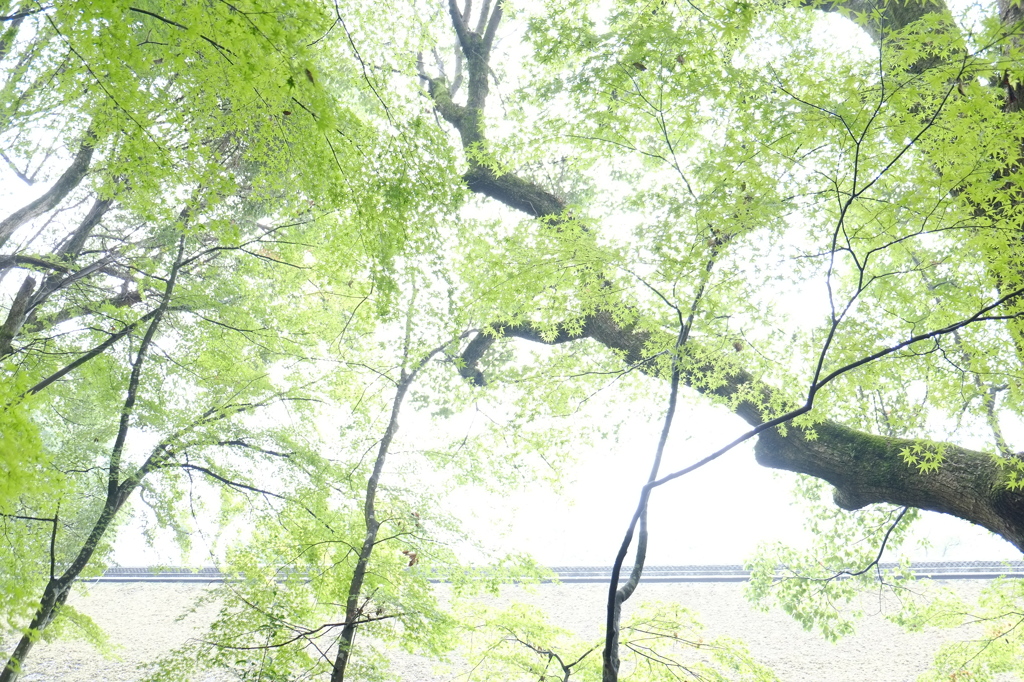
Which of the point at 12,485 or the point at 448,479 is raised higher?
the point at 448,479

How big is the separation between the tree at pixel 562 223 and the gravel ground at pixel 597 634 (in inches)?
170

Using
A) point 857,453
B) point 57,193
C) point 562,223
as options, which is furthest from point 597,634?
point 57,193

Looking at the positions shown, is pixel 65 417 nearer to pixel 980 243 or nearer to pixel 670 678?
→ pixel 670 678

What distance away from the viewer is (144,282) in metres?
6.23

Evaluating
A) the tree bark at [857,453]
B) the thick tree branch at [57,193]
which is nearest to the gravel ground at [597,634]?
the tree bark at [857,453]

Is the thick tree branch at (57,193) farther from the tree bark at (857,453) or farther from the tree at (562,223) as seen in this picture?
the tree bark at (857,453)

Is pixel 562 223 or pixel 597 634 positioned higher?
pixel 562 223

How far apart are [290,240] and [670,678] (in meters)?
5.04

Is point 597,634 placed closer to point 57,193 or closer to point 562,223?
point 562,223

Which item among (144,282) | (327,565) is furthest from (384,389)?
(144,282)

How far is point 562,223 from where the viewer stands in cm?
461

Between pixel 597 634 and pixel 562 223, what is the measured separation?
10.6 metres

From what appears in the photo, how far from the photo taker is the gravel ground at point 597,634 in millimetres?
10414

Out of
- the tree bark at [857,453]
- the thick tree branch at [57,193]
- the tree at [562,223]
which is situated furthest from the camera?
the thick tree branch at [57,193]
